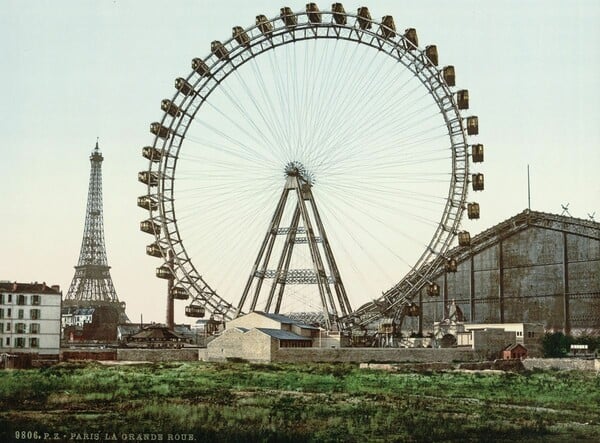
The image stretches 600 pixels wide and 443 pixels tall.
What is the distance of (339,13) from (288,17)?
3902 millimetres

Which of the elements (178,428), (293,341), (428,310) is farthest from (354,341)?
(178,428)

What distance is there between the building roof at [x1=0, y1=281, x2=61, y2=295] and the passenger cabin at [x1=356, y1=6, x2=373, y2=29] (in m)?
31.8

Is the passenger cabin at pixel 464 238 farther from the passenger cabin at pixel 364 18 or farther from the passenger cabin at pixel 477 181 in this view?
the passenger cabin at pixel 364 18

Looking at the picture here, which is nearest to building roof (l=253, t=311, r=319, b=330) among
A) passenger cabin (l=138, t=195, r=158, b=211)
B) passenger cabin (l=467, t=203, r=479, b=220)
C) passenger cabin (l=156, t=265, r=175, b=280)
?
passenger cabin (l=156, t=265, r=175, b=280)

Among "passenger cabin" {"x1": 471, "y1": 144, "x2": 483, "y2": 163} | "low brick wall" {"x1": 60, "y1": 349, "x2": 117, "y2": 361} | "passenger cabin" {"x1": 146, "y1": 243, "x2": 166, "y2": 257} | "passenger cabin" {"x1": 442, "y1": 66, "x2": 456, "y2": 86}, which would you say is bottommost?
"low brick wall" {"x1": 60, "y1": 349, "x2": 117, "y2": 361}

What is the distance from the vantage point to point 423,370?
50625 mm

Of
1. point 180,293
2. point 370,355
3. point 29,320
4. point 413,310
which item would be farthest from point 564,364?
point 29,320

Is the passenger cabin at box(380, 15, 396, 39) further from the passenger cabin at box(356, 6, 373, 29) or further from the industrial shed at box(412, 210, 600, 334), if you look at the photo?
the industrial shed at box(412, 210, 600, 334)

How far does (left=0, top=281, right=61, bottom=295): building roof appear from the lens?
64.2 metres

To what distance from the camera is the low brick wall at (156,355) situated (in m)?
59.5

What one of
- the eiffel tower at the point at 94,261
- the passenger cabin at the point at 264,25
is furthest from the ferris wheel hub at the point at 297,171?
the eiffel tower at the point at 94,261

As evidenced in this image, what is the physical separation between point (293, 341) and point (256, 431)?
118 ft

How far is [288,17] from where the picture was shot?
60219mm

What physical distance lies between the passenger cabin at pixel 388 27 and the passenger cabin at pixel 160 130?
59.3 ft
